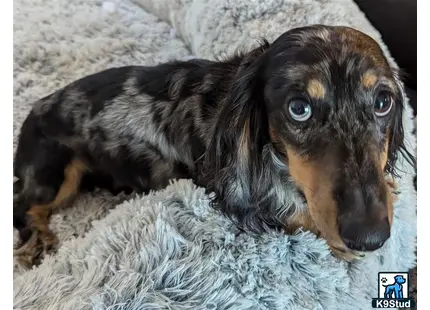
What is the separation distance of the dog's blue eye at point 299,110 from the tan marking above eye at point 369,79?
10 cm

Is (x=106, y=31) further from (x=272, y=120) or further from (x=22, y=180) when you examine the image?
(x=272, y=120)

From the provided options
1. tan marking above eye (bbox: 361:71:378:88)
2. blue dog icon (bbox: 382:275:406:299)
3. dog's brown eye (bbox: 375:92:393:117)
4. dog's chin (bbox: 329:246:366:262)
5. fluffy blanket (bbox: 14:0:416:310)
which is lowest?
blue dog icon (bbox: 382:275:406:299)

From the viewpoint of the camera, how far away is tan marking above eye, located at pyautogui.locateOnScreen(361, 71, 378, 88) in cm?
100

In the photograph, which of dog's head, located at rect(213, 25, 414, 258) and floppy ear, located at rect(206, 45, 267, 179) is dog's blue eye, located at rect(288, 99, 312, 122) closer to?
dog's head, located at rect(213, 25, 414, 258)

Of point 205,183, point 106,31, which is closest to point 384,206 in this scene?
point 205,183

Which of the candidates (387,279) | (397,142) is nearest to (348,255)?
(387,279)

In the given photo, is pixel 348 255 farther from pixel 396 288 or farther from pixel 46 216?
pixel 46 216

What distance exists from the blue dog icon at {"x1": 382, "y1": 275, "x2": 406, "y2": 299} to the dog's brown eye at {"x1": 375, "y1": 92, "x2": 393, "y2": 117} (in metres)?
0.38

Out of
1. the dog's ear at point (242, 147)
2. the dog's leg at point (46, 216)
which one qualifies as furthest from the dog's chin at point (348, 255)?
the dog's leg at point (46, 216)

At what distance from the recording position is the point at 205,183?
4.11 feet

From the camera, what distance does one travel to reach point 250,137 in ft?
3.80

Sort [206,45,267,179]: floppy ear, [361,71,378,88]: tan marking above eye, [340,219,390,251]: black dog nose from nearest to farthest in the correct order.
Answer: [340,219,390,251]: black dog nose, [361,71,378,88]: tan marking above eye, [206,45,267,179]: floppy ear

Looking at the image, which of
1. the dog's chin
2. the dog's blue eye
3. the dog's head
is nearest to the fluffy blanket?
the dog's chin
